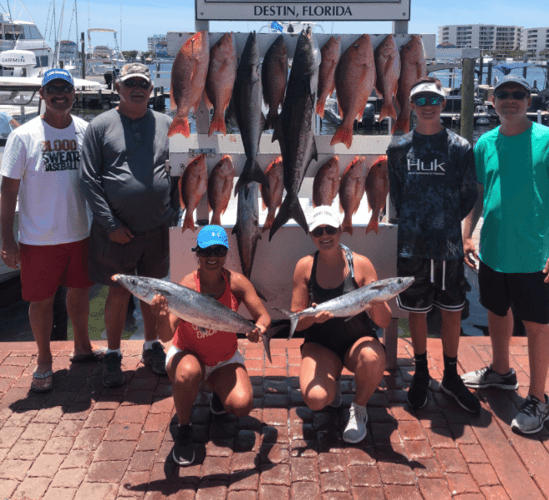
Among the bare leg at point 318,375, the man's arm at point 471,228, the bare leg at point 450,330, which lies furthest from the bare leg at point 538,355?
the bare leg at point 318,375

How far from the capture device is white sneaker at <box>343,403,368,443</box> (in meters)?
3.20

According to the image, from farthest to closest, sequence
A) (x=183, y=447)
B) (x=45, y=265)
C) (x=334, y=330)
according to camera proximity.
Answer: (x=45, y=265)
(x=334, y=330)
(x=183, y=447)

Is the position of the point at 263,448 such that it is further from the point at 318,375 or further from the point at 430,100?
the point at 430,100

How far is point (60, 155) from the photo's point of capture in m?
3.72

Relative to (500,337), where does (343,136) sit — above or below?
above

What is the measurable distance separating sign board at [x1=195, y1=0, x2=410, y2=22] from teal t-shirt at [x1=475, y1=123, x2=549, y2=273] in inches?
42.2

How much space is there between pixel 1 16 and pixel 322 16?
36832 millimetres

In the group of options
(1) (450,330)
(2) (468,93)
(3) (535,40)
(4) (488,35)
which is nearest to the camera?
(1) (450,330)

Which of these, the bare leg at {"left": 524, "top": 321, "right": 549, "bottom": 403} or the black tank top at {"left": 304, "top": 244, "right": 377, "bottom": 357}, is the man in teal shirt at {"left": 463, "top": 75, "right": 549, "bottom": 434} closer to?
the bare leg at {"left": 524, "top": 321, "right": 549, "bottom": 403}

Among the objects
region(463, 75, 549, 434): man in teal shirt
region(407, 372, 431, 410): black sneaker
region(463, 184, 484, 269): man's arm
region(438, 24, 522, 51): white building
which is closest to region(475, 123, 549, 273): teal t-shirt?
region(463, 75, 549, 434): man in teal shirt

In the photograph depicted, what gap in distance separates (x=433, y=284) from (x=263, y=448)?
4.46 feet

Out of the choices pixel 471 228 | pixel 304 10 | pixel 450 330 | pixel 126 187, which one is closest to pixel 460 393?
pixel 450 330

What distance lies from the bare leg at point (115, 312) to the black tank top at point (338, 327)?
132 centimetres

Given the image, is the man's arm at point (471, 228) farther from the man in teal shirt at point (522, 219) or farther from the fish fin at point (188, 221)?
the fish fin at point (188, 221)
